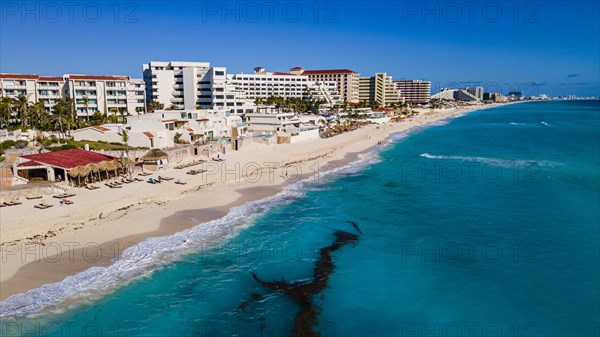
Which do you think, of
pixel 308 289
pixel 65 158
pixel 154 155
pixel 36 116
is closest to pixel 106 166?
pixel 65 158

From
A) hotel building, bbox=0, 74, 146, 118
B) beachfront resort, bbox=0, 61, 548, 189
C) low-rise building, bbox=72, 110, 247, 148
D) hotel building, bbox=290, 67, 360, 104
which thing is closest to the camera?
beachfront resort, bbox=0, 61, 548, 189

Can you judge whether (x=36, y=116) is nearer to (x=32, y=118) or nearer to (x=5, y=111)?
(x=32, y=118)

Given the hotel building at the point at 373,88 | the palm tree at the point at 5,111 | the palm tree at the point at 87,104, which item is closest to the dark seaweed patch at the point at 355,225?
the palm tree at the point at 5,111

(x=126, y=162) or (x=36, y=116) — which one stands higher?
(x=36, y=116)

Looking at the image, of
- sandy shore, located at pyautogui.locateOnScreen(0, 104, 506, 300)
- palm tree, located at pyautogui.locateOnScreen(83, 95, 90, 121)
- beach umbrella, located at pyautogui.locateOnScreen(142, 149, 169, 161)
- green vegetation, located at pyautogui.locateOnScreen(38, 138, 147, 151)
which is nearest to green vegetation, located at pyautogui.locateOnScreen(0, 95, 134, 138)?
green vegetation, located at pyautogui.locateOnScreen(38, 138, 147, 151)

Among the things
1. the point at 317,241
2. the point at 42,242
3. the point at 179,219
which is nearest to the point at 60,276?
the point at 42,242

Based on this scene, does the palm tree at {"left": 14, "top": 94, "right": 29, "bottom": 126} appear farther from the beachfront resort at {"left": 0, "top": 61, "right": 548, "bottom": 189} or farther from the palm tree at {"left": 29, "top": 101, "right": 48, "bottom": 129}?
the palm tree at {"left": 29, "top": 101, "right": 48, "bottom": 129}
